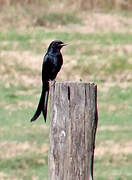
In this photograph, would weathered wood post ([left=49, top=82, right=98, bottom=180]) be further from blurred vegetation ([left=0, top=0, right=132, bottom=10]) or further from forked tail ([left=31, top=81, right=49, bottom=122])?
blurred vegetation ([left=0, top=0, right=132, bottom=10])

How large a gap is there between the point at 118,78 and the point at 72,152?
12.4m

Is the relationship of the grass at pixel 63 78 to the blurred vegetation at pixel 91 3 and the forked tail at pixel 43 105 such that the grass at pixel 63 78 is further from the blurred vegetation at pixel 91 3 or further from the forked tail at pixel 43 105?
the forked tail at pixel 43 105

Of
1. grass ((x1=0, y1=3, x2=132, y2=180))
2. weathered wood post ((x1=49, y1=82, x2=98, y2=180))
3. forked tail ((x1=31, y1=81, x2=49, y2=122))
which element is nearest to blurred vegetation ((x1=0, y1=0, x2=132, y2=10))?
grass ((x1=0, y1=3, x2=132, y2=180))

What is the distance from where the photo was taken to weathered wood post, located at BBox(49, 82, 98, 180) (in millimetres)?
4238

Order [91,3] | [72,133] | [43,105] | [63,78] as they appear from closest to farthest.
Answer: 1. [72,133]
2. [43,105]
3. [63,78]
4. [91,3]

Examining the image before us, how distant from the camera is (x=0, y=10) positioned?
21625 millimetres

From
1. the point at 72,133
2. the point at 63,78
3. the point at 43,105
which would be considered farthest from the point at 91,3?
the point at 72,133

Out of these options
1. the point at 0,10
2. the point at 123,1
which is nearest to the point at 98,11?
the point at 123,1

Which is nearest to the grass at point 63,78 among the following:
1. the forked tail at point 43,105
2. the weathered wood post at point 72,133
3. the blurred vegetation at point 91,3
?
the blurred vegetation at point 91,3

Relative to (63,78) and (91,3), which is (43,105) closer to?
(63,78)

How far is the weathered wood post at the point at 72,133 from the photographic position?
4238 mm

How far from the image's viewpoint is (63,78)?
1667 centimetres

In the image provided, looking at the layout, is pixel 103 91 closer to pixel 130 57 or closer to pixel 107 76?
pixel 107 76

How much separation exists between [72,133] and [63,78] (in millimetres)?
12430
